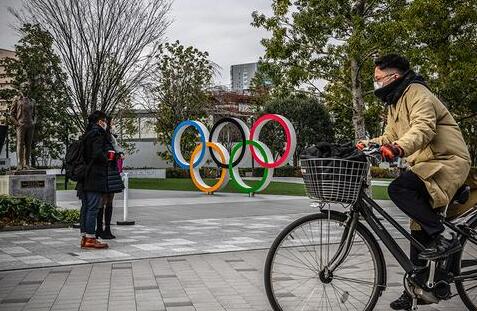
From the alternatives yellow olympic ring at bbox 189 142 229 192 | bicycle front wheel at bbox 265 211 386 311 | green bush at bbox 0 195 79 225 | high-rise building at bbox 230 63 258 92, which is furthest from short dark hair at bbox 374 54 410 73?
high-rise building at bbox 230 63 258 92

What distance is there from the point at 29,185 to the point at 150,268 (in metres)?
7.80

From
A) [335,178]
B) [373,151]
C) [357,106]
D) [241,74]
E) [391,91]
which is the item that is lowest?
[335,178]

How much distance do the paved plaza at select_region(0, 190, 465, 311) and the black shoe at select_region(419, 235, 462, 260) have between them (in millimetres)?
1093

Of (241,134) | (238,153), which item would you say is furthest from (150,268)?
(238,153)

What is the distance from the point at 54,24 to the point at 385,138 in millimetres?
16150

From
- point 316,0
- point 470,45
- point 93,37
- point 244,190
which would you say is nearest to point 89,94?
point 93,37

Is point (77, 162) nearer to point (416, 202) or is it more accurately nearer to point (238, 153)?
point (416, 202)

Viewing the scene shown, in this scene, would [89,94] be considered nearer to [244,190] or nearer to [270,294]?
[244,190]

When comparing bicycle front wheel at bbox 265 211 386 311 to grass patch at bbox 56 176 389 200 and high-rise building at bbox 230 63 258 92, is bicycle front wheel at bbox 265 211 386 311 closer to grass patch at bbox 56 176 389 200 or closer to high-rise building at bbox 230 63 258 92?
grass patch at bbox 56 176 389 200

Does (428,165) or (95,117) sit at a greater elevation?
(95,117)

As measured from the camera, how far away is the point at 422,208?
428cm

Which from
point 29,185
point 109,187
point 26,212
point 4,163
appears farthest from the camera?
point 4,163

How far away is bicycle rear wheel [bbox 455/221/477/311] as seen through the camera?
457cm

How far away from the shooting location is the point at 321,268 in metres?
4.46
